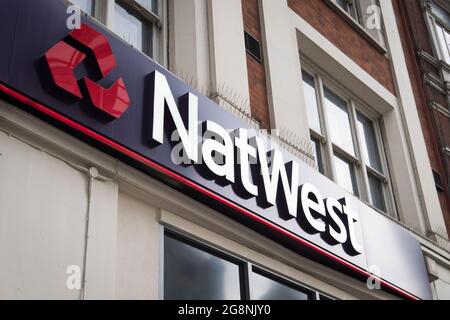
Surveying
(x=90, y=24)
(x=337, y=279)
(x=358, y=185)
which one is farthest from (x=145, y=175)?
(x=358, y=185)

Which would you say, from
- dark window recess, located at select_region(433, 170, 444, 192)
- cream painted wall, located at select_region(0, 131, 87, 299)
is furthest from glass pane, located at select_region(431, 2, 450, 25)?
cream painted wall, located at select_region(0, 131, 87, 299)

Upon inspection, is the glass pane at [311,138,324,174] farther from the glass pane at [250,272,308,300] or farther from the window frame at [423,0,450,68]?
the window frame at [423,0,450,68]

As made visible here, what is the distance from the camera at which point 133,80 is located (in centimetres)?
498

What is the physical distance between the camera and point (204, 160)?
522cm

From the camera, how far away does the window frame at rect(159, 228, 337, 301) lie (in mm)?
5043

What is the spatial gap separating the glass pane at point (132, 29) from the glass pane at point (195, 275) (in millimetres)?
2119

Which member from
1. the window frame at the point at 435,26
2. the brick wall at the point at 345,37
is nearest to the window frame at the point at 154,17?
the brick wall at the point at 345,37

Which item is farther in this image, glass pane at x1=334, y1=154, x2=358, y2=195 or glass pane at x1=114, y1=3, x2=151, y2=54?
glass pane at x1=334, y1=154, x2=358, y2=195

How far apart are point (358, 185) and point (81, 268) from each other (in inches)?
208

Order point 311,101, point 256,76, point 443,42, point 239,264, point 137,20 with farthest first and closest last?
point 443,42 → point 311,101 → point 256,76 → point 137,20 → point 239,264

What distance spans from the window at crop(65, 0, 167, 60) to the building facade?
0.02 m

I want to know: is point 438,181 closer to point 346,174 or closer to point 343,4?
point 346,174

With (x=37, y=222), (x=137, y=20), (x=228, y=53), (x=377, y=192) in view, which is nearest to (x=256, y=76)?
(x=228, y=53)

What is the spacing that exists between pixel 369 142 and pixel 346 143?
83 centimetres
